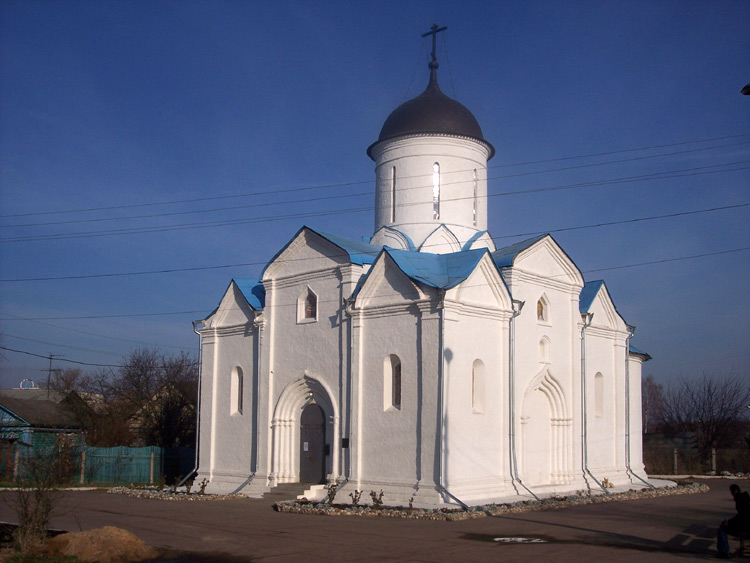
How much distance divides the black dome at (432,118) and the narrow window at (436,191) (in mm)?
1120

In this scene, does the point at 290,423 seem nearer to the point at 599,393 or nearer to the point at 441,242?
the point at 441,242

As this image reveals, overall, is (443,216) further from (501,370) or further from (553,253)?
(501,370)

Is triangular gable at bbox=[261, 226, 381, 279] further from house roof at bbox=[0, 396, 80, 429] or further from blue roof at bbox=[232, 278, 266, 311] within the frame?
house roof at bbox=[0, 396, 80, 429]

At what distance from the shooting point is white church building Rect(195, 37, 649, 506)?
19328 millimetres

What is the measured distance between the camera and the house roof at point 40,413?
32.7 meters

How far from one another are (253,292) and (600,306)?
11.0 metres

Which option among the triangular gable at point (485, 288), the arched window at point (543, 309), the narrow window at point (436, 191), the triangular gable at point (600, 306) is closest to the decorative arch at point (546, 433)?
the arched window at point (543, 309)

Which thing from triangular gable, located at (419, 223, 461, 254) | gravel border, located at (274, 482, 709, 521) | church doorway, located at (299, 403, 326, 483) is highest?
triangular gable, located at (419, 223, 461, 254)

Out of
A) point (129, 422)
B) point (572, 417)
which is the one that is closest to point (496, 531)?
point (572, 417)

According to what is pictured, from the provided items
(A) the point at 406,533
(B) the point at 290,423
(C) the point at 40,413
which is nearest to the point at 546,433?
(B) the point at 290,423

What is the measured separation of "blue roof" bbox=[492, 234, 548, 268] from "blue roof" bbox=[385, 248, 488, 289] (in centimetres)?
106

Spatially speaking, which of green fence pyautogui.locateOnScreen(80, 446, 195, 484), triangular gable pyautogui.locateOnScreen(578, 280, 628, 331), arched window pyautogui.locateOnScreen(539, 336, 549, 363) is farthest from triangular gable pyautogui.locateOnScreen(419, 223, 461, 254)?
green fence pyautogui.locateOnScreen(80, 446, 195, 484)

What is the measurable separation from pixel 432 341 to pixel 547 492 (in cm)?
562

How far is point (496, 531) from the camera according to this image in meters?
15.0
